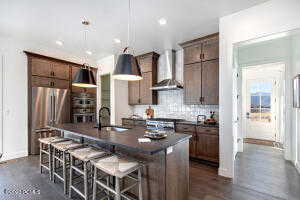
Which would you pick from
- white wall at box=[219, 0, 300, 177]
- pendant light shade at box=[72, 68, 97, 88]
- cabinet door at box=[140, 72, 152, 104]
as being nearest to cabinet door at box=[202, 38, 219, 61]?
white wall at box=[219, 0, 300, 177]

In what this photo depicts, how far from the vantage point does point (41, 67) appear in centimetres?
432

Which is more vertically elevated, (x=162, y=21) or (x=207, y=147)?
(x=162, y=21)

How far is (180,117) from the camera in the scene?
15.4 feet

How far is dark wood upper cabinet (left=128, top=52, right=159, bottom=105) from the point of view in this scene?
5027mm

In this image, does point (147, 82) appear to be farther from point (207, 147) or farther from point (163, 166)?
point (163, 166)

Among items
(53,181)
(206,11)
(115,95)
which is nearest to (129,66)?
(206,11)

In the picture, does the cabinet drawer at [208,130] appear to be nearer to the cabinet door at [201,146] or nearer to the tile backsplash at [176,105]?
the cabinet door at [201,146]

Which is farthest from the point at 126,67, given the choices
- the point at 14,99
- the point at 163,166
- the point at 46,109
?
the point at 14,99

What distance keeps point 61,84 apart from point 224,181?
4.85 meters

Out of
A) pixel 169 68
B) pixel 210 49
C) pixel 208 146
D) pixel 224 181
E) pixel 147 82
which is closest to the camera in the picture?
pixel 224 181

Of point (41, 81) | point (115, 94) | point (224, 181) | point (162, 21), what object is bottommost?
point (224, 181)

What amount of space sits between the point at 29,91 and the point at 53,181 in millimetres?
2622

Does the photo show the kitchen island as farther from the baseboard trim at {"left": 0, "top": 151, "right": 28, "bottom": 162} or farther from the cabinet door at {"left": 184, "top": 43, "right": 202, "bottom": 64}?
the baseboard trim at {"left": 0, "top": 151, "right": 28, "bottom": 162}

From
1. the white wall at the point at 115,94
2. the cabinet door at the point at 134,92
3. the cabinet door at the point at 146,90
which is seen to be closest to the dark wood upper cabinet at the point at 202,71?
the cabinet door at the point at 146,90
